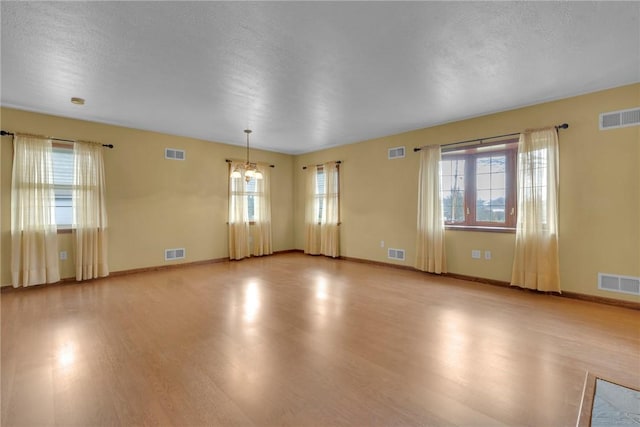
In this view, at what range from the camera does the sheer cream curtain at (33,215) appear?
4258 millimetres

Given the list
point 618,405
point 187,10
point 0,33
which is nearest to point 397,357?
point 618,405

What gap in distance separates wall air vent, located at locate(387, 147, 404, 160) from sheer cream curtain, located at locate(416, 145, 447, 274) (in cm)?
48

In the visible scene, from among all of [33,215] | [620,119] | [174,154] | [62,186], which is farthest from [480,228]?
[33,215]

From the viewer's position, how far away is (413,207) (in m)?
5.63

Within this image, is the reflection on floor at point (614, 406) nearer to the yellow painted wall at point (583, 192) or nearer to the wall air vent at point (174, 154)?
the yellow painted wall at point (583, 192)

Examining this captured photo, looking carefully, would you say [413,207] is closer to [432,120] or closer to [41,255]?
[432,120]

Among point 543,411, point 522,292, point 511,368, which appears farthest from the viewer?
point 522,292

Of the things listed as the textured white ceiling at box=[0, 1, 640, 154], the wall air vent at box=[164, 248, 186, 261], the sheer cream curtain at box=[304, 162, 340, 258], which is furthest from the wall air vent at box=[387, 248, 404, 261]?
the wall air vent at box=[164, 248, 186, 261]

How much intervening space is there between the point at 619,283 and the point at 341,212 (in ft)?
15.5

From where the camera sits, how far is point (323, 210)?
724 centimetres

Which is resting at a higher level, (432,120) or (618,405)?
(432,120)

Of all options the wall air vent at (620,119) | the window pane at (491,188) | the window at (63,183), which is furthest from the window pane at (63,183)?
the wall air vent at (620,119)

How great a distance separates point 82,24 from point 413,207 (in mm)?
5162

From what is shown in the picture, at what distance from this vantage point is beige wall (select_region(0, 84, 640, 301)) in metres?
3.66
